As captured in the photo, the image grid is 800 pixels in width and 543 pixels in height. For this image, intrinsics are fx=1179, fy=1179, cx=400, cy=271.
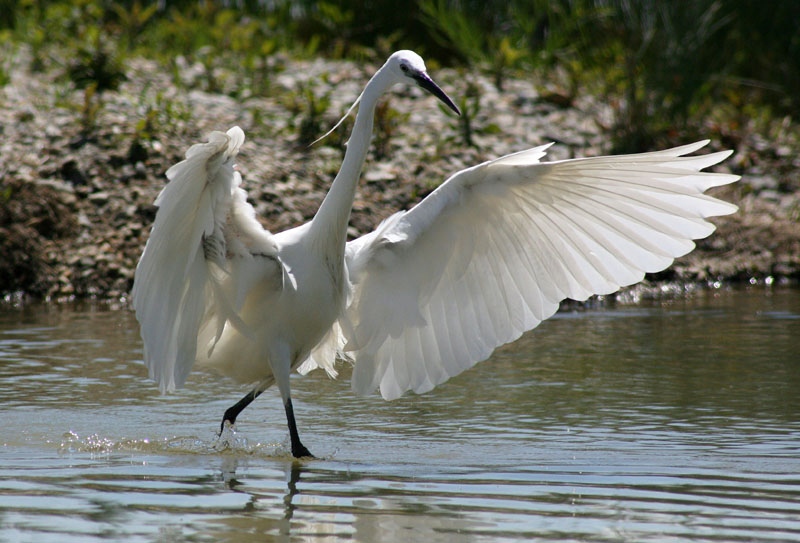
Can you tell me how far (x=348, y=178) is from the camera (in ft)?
18.1

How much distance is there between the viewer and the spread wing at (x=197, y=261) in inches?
187

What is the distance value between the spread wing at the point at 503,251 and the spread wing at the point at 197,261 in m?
0.69

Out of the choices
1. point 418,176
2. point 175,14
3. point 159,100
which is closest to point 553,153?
point 418,176

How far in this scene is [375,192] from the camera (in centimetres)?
1220

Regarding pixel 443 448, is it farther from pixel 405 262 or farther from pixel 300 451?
pixel 405 262

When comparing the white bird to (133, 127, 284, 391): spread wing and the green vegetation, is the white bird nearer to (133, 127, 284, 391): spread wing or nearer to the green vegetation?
(133, 127, 284, 391): spread wing

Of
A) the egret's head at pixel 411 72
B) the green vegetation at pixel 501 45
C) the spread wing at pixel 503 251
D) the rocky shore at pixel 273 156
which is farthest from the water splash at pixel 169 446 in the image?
the green vegetation at pixel 501 45

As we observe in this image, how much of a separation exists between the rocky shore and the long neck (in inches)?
226

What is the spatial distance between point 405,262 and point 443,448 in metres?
0.94

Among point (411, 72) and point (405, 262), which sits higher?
point (411, 72)

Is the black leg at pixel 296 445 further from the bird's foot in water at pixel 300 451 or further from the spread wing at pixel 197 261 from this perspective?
the spread wing at pixel 197 261

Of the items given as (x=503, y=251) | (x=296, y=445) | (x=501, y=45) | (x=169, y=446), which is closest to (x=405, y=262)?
(x=503, y=251)

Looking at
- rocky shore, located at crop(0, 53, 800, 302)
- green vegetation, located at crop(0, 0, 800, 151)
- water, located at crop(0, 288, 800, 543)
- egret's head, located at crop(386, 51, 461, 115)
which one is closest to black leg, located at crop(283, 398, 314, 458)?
water, located at crop(0, 288, 800, 543)

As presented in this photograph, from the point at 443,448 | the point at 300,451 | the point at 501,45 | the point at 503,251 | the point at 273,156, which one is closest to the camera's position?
the point at 300,451
